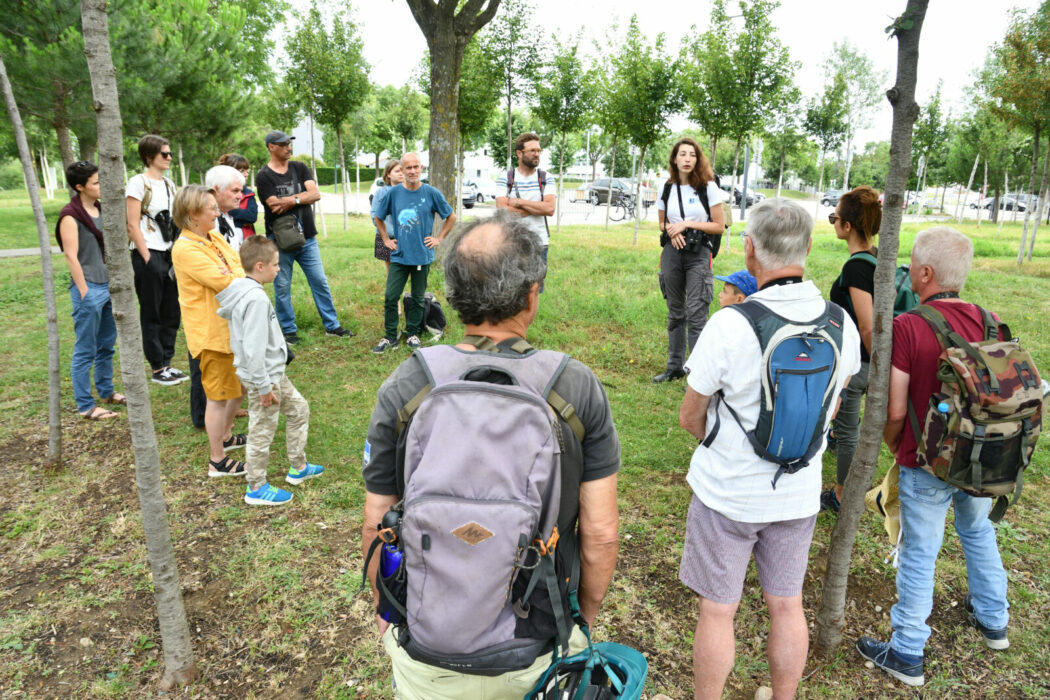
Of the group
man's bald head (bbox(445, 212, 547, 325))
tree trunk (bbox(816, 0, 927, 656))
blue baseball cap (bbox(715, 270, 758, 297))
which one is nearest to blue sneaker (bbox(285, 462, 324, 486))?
blue baseball cap (bbox(715, 270, 758, 297))

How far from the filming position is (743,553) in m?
2.16

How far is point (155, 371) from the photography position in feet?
19.6

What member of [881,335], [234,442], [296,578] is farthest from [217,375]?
[881,335]

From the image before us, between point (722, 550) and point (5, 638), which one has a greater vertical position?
point (722, 550)

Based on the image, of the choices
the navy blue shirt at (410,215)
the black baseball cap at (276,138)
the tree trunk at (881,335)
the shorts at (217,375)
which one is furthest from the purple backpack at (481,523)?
the black baseball cap at (276,138)

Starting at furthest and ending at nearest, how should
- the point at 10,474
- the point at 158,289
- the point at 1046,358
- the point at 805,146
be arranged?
the point at 805,146
the point at 1046,358
the point at 158,289
the point at 10,474

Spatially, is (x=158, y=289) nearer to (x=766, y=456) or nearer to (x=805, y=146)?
(x=766, y=456)

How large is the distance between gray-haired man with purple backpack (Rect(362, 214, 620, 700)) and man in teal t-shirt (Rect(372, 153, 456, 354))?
5018 millimetres

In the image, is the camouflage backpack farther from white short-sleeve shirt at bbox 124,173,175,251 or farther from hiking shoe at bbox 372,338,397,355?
white short-sleeve shirt at bbox 124,173,175,251

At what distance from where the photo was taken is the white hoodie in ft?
11.9

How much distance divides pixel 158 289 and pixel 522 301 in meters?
5.38

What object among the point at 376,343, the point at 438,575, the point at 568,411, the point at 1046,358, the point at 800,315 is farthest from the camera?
the point at 376,343

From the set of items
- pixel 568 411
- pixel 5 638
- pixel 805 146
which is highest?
pixel 805 146

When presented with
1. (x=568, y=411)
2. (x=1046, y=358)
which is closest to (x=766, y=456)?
→ (x=568, y=411)
